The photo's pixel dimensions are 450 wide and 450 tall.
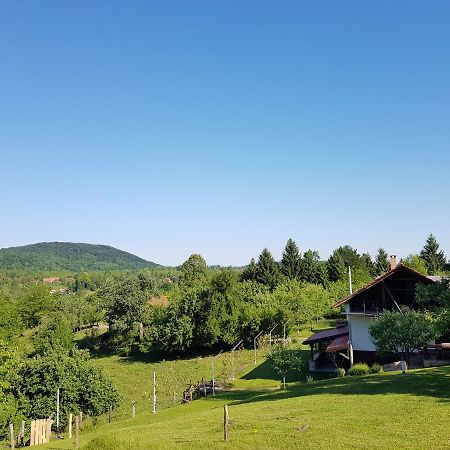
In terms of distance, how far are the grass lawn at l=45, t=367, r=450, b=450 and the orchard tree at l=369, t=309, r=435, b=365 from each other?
1870 millimetres

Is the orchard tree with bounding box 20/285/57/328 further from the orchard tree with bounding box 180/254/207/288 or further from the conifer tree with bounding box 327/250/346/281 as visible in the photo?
the conifer tree with bounding box 327/250/346/281

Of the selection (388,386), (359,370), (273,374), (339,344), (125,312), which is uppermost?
(125,312)

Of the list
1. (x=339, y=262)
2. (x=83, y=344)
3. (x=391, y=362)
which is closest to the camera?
(x=391, y=362)

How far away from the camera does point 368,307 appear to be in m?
39.2

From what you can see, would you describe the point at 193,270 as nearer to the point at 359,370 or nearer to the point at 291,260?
the point at 291,260

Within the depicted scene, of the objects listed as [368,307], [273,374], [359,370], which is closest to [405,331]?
[359,370]

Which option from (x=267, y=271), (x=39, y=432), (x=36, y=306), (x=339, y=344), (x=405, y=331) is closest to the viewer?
(x=405, y=331)

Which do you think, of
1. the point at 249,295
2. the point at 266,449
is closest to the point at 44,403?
the point at 266,449

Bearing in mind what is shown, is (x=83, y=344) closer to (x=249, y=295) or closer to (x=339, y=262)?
(x=249, y=295)

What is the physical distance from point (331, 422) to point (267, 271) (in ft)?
264

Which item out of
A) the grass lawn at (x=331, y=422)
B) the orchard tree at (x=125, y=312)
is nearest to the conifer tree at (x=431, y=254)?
the orchard tree at (x=125, y=312)

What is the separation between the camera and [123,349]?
235 ft

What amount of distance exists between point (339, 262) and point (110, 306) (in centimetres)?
5484

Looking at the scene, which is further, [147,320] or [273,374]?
[147,320]
